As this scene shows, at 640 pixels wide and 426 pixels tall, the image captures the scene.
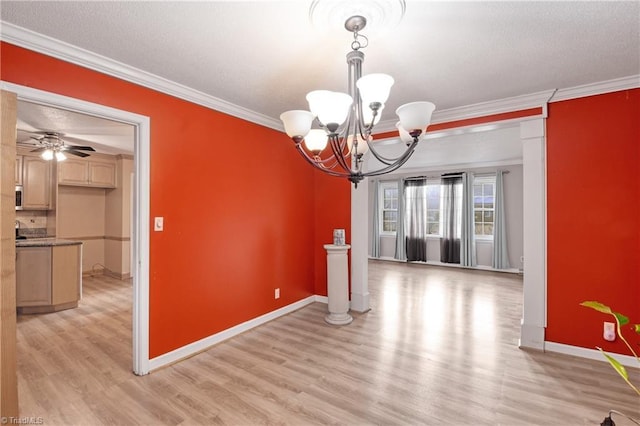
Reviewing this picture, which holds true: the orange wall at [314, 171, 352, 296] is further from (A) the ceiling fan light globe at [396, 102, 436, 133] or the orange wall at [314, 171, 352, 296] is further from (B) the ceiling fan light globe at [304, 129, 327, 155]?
(A) the ceiling fan light globe at [396, 102, 436, 133]

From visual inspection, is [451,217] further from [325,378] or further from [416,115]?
[416,115]

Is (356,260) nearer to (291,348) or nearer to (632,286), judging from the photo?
(291,348)

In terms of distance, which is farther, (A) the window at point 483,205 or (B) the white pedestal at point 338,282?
(A) the window at point 483,205

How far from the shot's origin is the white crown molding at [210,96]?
1.92 m

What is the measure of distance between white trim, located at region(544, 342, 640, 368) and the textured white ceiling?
2.41 metres

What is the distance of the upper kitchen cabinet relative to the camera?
18.2ft

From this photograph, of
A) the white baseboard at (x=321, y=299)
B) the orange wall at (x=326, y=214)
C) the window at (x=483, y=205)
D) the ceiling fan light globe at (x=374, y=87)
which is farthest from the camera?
the window at (x=483, y=205)

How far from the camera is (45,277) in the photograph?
399cm

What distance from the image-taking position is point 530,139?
2969 mm

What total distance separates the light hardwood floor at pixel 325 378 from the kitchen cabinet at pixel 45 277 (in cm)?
29

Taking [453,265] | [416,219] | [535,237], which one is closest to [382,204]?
[416,219]

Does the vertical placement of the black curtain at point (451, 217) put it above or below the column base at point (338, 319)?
above

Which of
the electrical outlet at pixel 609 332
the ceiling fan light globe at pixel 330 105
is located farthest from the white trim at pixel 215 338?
the electrical outlet at pixel 609 332

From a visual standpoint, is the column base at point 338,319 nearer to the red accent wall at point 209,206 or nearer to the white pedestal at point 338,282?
the white pedestal at point 338,282
